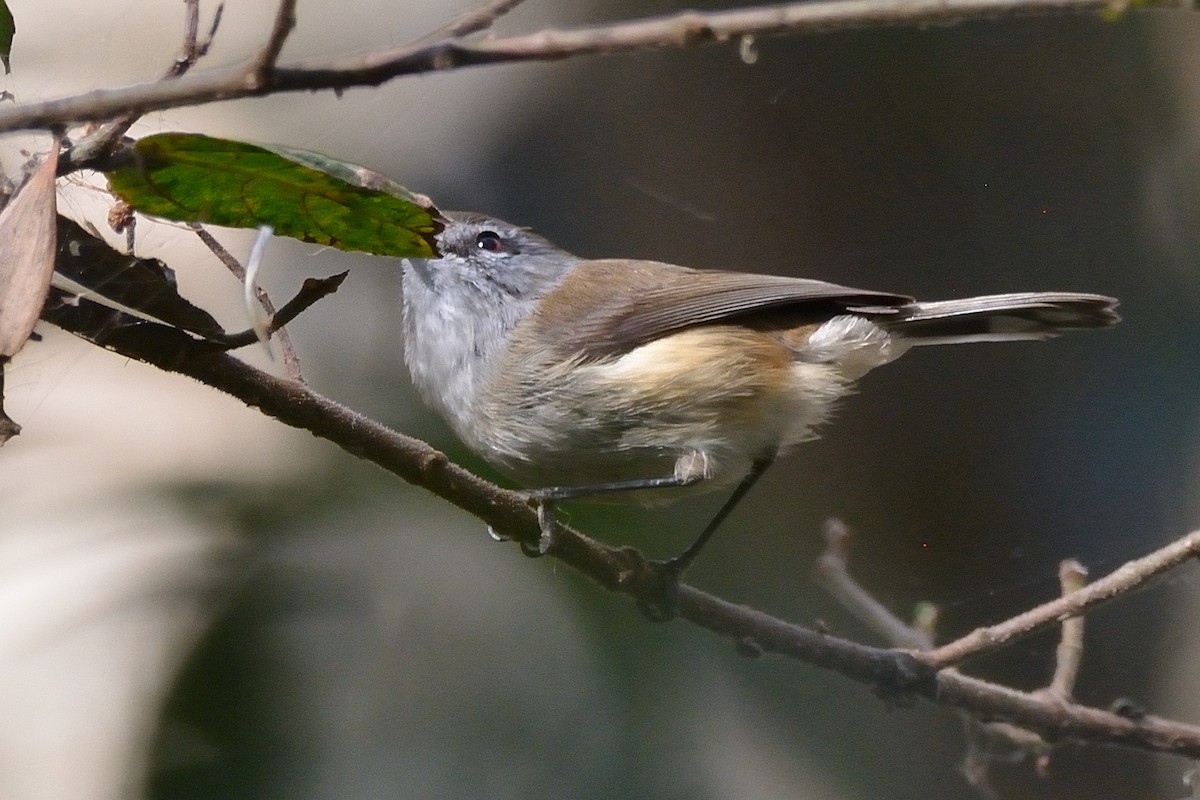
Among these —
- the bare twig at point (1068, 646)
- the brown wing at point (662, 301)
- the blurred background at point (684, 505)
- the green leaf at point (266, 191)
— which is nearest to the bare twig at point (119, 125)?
the green leaf at point (266, 191)

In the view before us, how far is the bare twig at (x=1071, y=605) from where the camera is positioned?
1.14 m

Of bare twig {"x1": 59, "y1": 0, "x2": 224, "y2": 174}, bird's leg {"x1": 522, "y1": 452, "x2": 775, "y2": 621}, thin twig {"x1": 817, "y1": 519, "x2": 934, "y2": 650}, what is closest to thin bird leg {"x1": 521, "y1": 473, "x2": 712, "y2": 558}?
bird's leg {"x1": 522, "y1": 452, "x2": 775, "y2": 621}

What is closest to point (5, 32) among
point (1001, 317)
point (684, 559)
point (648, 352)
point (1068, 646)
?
point (648, 352)

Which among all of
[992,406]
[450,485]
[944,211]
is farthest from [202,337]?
[992,406]

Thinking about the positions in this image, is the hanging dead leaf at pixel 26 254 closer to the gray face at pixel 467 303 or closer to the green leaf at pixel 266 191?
the green leaf at pixel 266 191

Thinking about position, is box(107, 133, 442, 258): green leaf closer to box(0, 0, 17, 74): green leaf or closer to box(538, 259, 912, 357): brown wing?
box(0, 0, 17, 74): green leaf

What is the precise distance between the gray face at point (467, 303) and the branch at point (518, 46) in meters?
0.87

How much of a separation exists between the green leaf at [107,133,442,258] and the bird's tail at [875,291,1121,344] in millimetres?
818

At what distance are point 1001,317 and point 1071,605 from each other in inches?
14.6

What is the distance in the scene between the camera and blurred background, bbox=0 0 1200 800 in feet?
4.33

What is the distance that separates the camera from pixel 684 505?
5.57 ft

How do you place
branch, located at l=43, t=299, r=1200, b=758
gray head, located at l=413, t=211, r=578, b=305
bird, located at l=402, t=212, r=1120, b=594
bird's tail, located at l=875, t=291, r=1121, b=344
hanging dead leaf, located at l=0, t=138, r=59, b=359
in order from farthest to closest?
gray head, located at l=413, t=211, r=578, b=305
bird, located at l=402, t=212, r=1120, b=594
bird's tail, located at l=875, t=291, r=1121, b=344
branch, located at l=43, t=299, r=1200, b=758
hanging dead leaf, located at l=0, t=138, r=59, b=359

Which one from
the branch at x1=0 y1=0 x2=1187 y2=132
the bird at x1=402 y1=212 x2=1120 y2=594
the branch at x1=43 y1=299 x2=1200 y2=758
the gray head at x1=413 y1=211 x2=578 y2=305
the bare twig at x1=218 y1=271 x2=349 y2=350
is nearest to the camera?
the branch at x1=0 y1=0 x2=1187 y2=132

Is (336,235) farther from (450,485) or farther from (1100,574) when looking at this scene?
Answer: (1100,574)
